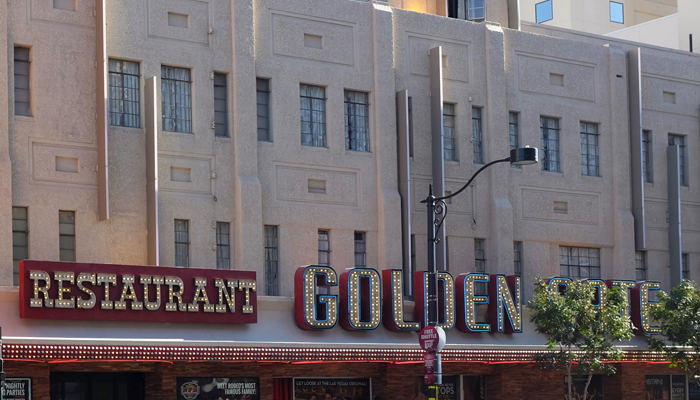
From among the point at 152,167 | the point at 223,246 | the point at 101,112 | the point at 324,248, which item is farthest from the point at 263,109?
the point at 101,112

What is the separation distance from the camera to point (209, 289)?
1126 inches

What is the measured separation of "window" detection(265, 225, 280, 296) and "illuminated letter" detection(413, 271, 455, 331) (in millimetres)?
3635

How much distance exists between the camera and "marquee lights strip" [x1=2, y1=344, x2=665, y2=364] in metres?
25.2

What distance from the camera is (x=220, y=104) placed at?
3173 centimetres

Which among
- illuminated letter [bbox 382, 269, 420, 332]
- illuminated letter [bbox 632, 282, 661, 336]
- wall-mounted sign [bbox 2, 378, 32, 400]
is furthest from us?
illuminated letter [bbox 632, 282, 661, 336]

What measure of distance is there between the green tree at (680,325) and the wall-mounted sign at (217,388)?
11.6m

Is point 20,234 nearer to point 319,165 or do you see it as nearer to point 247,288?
point 247,288

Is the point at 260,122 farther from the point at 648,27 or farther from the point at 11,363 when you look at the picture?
the point at 648,27

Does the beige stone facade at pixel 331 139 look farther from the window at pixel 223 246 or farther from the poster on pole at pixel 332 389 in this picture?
the poster on pole at pixel 332 389

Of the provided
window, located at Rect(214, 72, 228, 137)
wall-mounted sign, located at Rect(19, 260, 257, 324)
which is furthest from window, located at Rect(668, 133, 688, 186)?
wall-mounted sign, located at Rect(19, 260, 257, 324)

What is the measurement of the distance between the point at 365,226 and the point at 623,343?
8673mm

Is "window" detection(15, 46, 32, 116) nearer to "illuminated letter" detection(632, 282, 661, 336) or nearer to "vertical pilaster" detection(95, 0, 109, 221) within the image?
"vertical pilaster" detection(95, 0, 109, 221)

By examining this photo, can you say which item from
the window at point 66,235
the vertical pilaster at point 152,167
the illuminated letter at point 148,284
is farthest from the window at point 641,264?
the window at point 66,235

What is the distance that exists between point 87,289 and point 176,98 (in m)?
6.39
